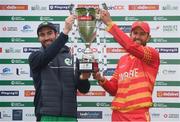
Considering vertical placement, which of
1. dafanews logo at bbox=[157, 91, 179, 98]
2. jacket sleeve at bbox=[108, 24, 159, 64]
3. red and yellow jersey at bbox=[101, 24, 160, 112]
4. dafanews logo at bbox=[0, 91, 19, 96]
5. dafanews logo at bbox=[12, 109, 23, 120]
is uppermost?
jacket sleeve at bbox=[108, 24, 159, 64]

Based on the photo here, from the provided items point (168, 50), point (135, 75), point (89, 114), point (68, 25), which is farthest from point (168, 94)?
point (68, 25)

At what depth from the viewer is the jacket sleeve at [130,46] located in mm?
3463

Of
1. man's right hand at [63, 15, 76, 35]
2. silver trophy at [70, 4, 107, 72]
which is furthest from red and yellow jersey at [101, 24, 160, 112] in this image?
man's right hand at [63, 15, 76, 35]

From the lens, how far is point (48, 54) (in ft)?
11.2

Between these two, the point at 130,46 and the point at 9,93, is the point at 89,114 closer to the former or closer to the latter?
the point at 9,93

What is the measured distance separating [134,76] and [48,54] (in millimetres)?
709

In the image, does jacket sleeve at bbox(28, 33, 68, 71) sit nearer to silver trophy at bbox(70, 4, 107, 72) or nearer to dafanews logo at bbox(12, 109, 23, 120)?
silver trophy at bbox(70, 4, 107, 72)

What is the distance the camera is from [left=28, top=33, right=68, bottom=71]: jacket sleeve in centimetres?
341

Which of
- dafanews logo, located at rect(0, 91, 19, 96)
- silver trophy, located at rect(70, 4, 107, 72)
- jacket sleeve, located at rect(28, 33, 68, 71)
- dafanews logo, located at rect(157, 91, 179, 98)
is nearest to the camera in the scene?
jacket sleeve, located at rect(28, 33, 68, 71)

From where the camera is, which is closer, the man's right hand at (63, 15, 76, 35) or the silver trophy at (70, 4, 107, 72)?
the man's right hand at (63, 15, 76, 35)

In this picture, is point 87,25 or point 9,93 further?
point 9,93

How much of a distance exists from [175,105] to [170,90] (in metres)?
0.17

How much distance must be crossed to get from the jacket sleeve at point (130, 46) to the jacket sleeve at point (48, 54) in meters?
0.39

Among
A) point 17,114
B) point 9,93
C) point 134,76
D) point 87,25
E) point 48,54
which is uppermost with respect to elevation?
point 87,25
